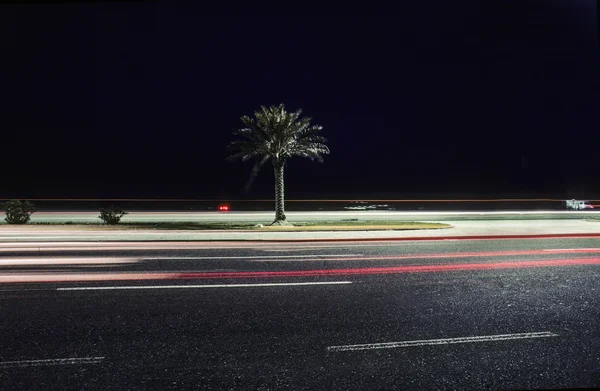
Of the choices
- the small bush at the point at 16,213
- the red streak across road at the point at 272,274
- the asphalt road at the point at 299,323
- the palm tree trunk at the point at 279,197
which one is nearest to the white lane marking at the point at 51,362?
the asphalt road at the point at 299,323

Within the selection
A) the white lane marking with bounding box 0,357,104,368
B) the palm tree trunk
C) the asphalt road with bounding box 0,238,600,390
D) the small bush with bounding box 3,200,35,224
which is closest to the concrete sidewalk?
the small bush with bounding box 3,200,35,224

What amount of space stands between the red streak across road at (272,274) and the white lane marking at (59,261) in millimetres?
1580

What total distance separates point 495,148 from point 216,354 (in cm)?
10859

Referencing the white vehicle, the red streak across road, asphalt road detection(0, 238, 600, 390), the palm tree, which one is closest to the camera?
asphalt road detection(0, 238, 600, 390)

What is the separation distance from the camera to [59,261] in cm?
1309

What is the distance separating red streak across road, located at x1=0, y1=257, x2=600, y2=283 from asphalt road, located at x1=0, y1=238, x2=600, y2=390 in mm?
48

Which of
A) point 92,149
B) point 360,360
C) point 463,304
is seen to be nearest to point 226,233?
point 463,304

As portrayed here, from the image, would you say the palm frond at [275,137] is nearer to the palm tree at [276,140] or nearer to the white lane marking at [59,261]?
the palm tree at [276,140]

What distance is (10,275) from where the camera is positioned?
11109 millimetres

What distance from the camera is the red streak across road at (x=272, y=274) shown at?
10762 millimetres

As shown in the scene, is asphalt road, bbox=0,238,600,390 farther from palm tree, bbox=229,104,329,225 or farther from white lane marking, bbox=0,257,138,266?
palm tree, bbox=229,104,329,225

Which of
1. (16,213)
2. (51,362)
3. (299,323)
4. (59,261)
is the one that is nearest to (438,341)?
(299,323)

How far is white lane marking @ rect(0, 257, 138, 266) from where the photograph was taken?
12.8 m

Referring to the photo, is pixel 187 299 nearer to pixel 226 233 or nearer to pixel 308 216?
pixel 226 233
